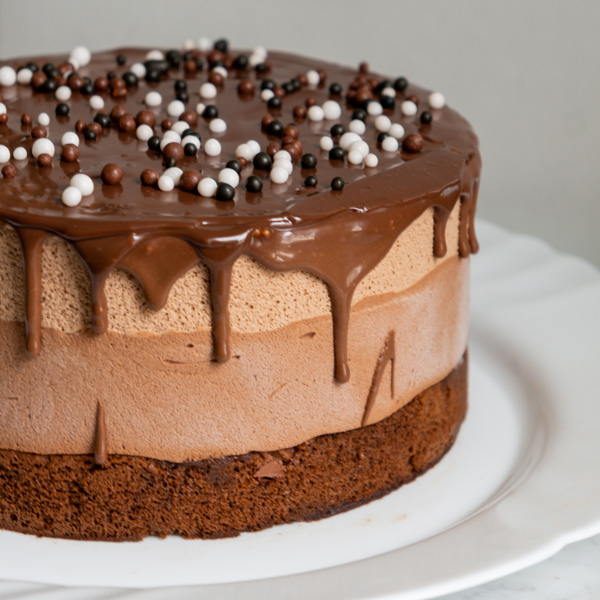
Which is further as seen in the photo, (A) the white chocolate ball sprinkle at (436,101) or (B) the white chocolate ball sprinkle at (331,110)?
(A) the white chocolate ball sprinkle at (436,101)

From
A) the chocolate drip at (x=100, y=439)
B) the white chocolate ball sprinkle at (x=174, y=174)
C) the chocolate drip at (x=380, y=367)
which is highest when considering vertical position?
the white chocolate ball sprinkle at (x=174, y=174)

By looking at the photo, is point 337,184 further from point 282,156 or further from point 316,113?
point 316,113

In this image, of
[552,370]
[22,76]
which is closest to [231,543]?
[552,370]

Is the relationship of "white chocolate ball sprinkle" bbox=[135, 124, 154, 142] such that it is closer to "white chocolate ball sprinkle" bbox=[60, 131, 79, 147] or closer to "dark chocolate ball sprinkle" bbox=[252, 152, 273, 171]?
"white chocolate ball sprinkle" bbox=[60, 131, 79, 147]

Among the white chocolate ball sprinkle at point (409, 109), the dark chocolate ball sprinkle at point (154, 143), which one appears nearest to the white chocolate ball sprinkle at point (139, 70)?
the dark chocolate ball sprinkle at point (154, 143)

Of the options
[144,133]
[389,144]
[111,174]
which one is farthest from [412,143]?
[111,174]

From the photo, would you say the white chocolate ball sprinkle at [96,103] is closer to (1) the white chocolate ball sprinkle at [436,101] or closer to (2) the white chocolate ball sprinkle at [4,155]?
(2) the white chocolate ball sprinkle at [4,155]

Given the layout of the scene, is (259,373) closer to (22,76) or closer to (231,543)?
(231,543)
